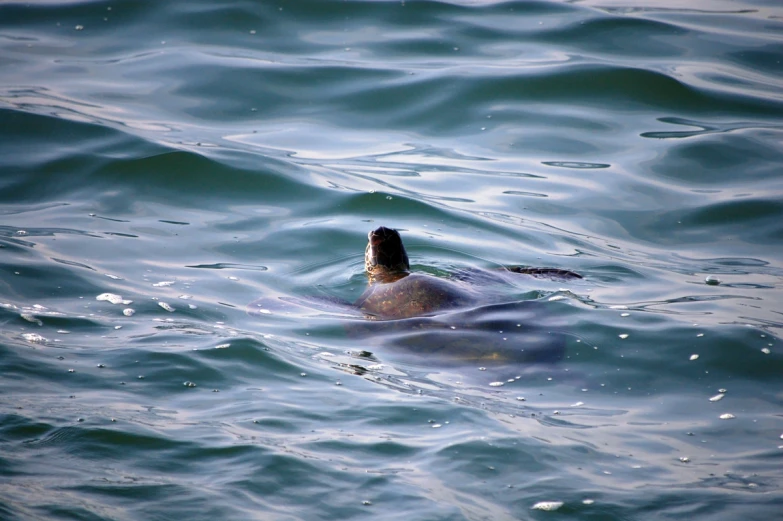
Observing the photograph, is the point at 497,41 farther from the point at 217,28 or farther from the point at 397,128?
the point at 217,28

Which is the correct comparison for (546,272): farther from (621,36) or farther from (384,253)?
(621,36)

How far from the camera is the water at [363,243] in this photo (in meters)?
4.34

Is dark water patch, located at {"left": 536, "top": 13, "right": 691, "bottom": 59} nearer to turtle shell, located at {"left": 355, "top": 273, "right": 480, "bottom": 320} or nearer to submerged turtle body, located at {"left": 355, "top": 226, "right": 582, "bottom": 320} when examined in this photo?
submerged turtle body, located at {"left": 355, "top": 226, "right": 582, "bottom": 320}

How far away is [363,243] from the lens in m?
8.02

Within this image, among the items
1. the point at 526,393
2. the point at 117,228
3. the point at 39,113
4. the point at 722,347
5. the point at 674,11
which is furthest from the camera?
the point at 674,11

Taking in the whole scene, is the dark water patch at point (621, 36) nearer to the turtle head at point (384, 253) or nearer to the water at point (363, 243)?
the water at point (363, 243)

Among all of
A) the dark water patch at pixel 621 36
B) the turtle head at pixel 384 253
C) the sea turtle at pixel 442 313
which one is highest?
the dark water patch at pixel 621 36

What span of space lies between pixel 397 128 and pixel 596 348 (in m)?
5.20

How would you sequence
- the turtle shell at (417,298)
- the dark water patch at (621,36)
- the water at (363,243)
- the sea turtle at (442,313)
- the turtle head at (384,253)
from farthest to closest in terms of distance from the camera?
1. the dark water patch at (621,36)
2. the turtle head at (384,253)
3. the turtle shell at (417,298)
4. the sea turtle at (442,313)
5. the water at (363,243)

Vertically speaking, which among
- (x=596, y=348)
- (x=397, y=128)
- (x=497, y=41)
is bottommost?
(x=596, y=348)

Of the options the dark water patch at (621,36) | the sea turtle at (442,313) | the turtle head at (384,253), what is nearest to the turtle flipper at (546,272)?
the sea turtle at (442,313)

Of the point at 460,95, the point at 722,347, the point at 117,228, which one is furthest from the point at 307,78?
the point at 722,347

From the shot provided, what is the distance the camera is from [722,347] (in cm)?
599

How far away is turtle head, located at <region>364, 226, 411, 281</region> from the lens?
7.02 meters
